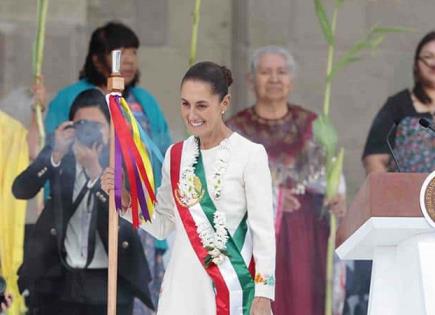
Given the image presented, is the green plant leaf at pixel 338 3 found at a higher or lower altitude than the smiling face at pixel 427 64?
higher

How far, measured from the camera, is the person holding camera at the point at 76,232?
8.19 m

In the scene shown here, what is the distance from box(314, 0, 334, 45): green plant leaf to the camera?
8.49 meters

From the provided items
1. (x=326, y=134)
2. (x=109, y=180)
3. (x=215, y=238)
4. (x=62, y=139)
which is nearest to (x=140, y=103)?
(x=62, y=139)

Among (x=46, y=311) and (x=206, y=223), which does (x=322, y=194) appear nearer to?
(x=46, y=311)

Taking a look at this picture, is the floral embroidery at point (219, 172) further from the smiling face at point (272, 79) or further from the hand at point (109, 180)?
the smiling face at point (272, 79)

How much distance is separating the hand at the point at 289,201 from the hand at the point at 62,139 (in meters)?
1.22

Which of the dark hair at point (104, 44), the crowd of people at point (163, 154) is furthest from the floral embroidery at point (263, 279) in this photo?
the dark hair at point (104, 44)

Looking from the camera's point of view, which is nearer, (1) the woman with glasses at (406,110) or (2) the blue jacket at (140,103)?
(2) the blue jacket at (140,103)

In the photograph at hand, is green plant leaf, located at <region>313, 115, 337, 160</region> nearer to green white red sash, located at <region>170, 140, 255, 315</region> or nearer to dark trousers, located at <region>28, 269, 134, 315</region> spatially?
dark trousers, located at <region>28, 269, 134, 315</region>

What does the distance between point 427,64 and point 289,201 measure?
3.65ft

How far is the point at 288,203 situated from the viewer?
8.38m

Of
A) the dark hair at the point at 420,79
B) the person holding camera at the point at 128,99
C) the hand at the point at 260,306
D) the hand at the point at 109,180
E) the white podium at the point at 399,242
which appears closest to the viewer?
the white podium at the point at 399,242

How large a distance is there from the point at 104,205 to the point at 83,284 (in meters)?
0.45

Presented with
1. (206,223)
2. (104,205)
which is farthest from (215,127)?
(104,205)
